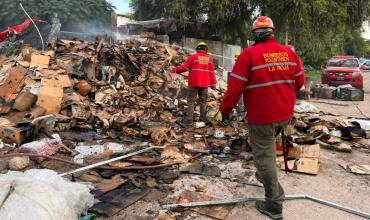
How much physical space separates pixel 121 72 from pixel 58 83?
8.75ft

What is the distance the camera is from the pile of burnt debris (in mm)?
5094

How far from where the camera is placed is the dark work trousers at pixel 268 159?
3.87 meters

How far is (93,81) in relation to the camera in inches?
391

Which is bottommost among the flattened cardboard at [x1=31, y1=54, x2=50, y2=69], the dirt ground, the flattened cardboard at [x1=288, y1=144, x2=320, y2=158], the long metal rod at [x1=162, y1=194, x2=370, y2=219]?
the dirt ground

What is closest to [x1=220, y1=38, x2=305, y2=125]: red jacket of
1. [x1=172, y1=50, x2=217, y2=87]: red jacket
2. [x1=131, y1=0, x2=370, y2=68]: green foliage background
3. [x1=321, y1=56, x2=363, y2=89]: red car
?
[x1=172, y1=50, x2=217, y2=87]: red jacket

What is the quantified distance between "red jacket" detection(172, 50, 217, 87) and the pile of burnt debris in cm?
98

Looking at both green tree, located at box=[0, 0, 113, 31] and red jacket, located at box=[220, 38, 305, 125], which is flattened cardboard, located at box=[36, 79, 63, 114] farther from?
green tree, located at box=[0, 0, 113, 31]

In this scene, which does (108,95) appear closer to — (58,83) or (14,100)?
(58,83)

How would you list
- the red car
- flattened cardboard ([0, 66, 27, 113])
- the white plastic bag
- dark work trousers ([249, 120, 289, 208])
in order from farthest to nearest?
the red car → flattened cardboard ([0, 66, 27, 113]) → dark work trousers ([249, 120, 289, 208]) → the white plastic bag

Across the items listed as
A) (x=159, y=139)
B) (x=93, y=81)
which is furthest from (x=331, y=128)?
(x=93, y=81)

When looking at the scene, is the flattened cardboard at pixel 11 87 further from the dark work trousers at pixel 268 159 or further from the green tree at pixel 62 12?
the green tree at pixel 62 12

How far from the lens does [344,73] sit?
17266 millimetres

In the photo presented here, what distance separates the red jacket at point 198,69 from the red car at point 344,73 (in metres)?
11.5

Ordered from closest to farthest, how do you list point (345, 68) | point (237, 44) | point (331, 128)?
point (331, 128), point (345, 68), point (237, 44)
